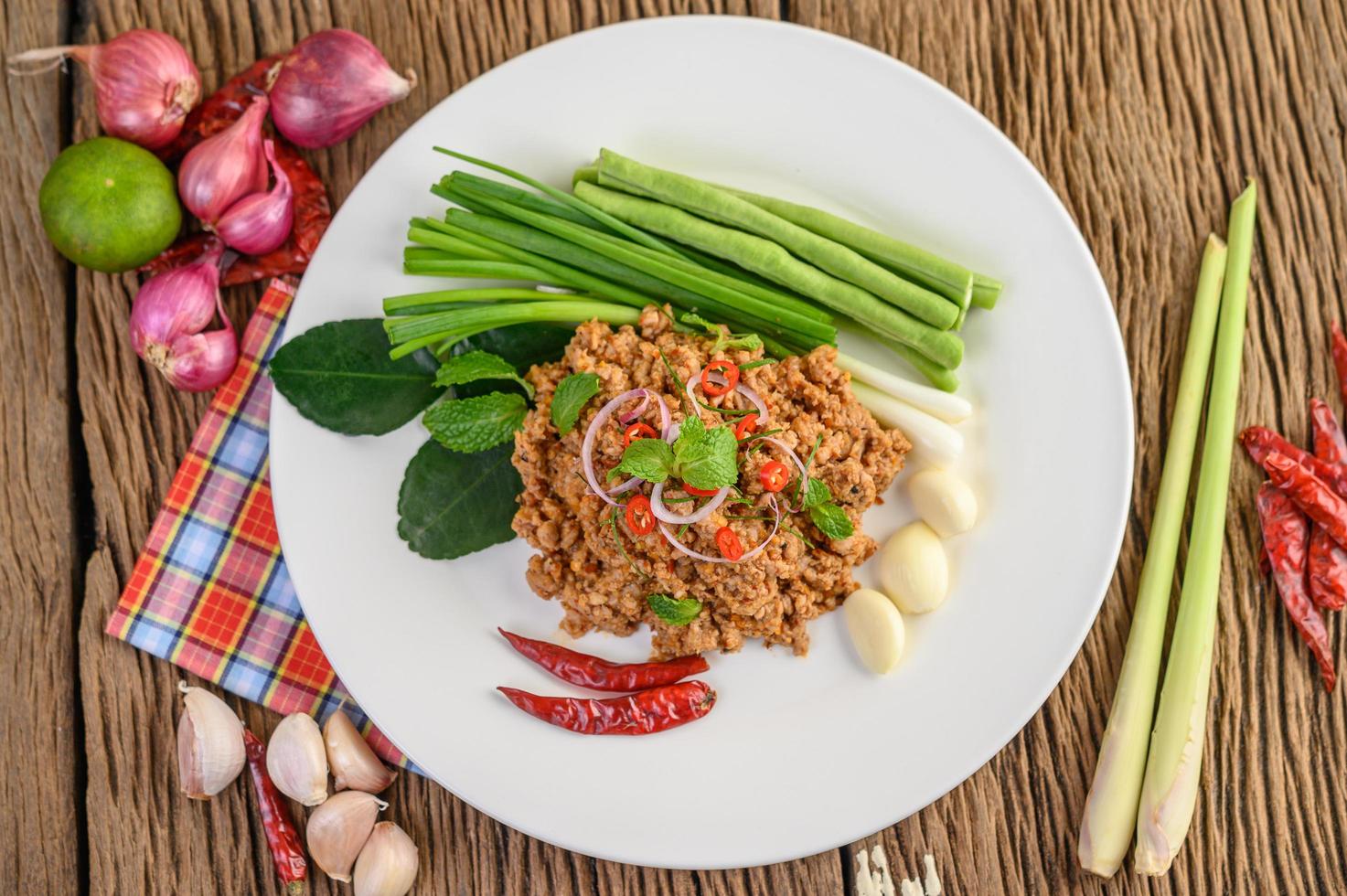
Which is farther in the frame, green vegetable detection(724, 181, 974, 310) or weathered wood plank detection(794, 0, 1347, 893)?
weathered wood plank detection(794, 0, 1347, 893)

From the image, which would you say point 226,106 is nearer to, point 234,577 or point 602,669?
point 234,577

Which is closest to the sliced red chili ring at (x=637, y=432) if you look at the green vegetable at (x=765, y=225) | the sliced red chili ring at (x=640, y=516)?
the sliced red chili ring at (x=640, y=516)

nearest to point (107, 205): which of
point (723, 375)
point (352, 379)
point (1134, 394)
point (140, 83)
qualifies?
point (140, 83)

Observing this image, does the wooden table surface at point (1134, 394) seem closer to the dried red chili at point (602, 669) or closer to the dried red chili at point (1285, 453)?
the dried red chili at point (1285, 453)

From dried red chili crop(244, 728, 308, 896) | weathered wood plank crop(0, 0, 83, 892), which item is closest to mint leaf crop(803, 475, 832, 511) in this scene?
dried red chili crop(244, 728, 308, 896)

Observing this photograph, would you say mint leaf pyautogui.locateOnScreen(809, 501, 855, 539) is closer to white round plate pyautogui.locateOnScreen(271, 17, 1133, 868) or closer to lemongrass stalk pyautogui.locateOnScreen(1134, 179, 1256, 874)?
white round plate pyautogui.locateOnScreen(271, 17, 1133, 868)

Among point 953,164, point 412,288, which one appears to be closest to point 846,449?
point 953,164
